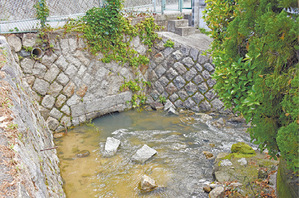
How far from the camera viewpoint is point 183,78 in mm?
7352

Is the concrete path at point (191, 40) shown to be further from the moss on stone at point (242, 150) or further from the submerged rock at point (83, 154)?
the submerged rock at point (83, 154)

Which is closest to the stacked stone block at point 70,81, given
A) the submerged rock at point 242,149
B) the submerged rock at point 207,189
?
the submerged rock at point 242,149

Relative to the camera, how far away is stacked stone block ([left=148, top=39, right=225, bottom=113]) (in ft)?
23.3

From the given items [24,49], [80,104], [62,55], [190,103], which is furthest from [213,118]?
[24,49]

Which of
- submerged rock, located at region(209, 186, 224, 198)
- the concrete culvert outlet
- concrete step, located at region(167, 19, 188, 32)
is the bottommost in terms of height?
submerged rock, located at region(209, 186, 224, 198)

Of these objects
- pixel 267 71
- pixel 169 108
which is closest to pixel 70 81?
pixel 169 108

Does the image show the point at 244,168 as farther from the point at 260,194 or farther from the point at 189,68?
the point at 189,68

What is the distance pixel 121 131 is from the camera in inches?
241

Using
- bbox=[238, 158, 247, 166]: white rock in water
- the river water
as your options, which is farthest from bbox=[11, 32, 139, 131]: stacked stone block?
bbox=[238, 158, 247, 166]: white rock in water

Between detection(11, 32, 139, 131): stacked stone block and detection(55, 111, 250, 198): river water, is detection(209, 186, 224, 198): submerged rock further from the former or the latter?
detection(11, 32, 139, 131): stacked stone block

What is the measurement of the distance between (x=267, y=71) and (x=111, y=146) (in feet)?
11.7

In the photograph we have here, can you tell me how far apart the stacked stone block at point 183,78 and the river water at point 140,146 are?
490 mm

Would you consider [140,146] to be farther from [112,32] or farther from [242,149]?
[112,32]

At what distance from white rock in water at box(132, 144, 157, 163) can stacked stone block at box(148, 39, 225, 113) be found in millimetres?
2646
